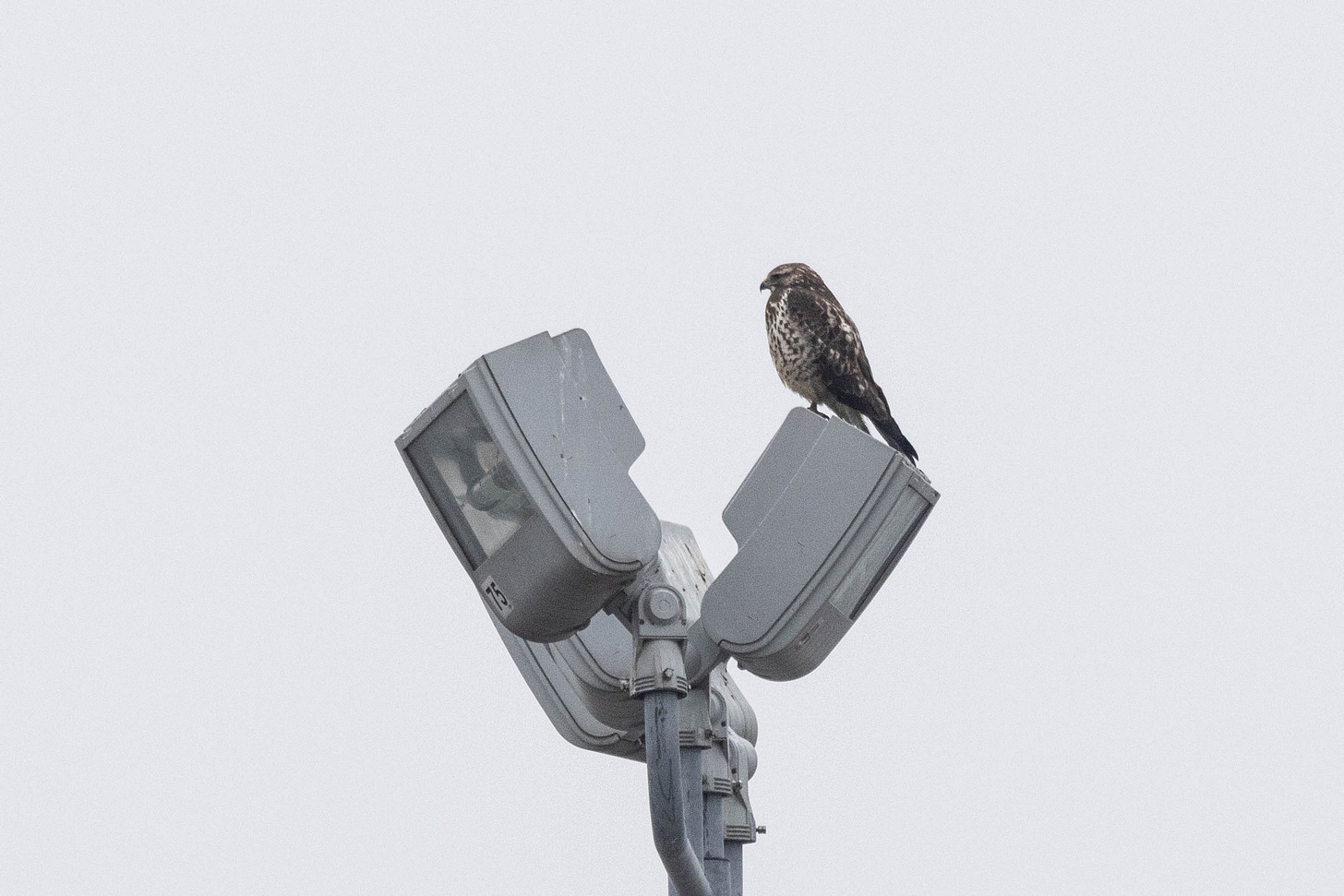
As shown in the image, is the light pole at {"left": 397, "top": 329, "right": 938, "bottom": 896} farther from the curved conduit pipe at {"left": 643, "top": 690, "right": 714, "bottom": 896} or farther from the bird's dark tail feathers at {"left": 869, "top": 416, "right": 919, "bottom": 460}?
the bird's dark tail feathers at {"left": 869, "top": 416, "right": 919, "bottom": 460}


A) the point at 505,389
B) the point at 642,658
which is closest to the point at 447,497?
the point at 505,389

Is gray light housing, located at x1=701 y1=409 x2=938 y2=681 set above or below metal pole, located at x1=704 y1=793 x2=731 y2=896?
above

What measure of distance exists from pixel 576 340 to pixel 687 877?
121 centimetres

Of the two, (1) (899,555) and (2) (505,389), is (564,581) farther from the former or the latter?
(1) (899,555)

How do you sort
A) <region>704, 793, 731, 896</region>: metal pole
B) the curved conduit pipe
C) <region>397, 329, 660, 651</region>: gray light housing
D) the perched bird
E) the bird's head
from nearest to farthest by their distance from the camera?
the curved conduit pipe, <region>397, 329, 660, 651</region>: gray light housing, <region>704, 793, 731, 896</region>: metal pole, the perched bird, the bird's head

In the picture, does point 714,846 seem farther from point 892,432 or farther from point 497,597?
point 892,432

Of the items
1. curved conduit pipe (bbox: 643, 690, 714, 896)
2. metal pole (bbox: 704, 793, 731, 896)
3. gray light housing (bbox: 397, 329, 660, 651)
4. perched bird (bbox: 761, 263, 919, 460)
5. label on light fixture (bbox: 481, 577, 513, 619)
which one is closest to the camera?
curved conduit pipe (bbox: 643, 690, 714, 896)

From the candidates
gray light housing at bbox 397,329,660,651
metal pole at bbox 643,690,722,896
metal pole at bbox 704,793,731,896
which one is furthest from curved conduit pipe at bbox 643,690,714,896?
metal pole at bbox 704,793,731,896

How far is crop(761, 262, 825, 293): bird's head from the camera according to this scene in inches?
301

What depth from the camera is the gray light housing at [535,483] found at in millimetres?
3406

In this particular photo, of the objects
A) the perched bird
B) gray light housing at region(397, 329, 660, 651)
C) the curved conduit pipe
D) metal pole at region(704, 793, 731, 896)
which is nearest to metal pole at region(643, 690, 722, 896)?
the curved conduit pipe

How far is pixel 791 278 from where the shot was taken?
772 centimetres

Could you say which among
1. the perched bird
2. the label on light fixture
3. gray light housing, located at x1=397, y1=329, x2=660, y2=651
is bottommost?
the label on light fixture

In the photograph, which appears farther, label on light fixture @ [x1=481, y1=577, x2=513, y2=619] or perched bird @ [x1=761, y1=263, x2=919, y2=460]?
perched bird @ [x1=761, y1=263, x2=919, y2=460]
